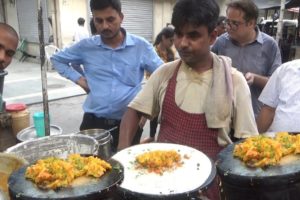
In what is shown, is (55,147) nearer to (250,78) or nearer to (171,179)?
(171,179)

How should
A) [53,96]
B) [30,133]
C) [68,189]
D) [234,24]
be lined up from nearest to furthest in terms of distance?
[68,189] → [234,24] → [30,133] → [53,96]

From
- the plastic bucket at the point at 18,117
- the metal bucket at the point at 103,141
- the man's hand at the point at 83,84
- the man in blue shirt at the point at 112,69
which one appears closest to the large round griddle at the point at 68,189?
the metal bucket at the point at 103,141

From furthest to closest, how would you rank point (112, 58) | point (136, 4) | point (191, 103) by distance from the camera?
point (136, 4) → point (112, 58) → point (191, 103)

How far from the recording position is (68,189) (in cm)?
125

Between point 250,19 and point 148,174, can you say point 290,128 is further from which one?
point 250,19

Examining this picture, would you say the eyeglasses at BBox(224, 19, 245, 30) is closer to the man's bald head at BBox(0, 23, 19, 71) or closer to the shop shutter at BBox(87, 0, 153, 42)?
the man's bald head at BBox(0, 23, 19, 71)

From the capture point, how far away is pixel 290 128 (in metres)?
2.20

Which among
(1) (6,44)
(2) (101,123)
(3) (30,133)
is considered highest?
(1) (6,44)

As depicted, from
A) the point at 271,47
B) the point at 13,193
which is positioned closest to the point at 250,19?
the point at 271,47

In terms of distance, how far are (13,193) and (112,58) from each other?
1908 millimetres

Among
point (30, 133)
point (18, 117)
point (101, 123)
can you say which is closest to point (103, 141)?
point (101, 123)

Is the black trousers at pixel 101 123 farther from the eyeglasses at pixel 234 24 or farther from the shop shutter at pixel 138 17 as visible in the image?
the shop shutter at pixel 138 17

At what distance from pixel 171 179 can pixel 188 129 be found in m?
0.47

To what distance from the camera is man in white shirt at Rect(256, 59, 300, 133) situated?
2.21 m
